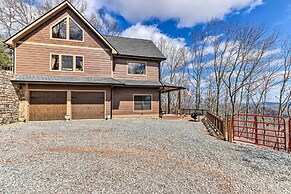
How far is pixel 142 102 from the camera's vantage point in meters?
16.1

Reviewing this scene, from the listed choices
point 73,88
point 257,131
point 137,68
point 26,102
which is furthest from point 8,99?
point 257,131

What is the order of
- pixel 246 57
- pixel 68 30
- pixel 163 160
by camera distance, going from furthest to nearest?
pixel 246 57 < pixel 68 30 < pixel 163 160

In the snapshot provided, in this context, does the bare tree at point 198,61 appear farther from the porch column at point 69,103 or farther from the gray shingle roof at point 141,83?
the porch column at point 69,103

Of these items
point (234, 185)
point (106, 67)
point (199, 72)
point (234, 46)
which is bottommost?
point (234, 185)

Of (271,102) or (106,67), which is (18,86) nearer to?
(106,67)

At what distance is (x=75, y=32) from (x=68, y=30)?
52 cm

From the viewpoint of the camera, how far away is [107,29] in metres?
28.9

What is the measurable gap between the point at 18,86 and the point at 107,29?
20083mm

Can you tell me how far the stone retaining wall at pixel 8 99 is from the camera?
1027 centimetres

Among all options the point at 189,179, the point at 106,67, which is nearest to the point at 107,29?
the point at 106,67

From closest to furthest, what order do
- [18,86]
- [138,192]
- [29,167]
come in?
[138,192]
[29,167]
[18,86]

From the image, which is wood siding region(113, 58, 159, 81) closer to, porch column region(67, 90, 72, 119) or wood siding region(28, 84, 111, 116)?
wood siding region(28, 84, 111, 116)

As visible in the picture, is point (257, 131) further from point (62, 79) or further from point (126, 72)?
point (62, 79)

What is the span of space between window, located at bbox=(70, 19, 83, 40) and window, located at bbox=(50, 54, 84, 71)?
1566mm
